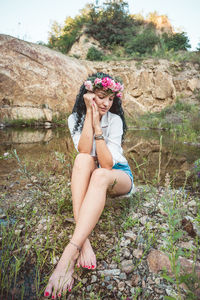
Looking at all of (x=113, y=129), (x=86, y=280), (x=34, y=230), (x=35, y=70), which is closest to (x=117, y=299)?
(x=86, y=280)

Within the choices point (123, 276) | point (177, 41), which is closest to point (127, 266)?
point (123, 276)

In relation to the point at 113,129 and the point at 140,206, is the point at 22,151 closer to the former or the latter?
the point at 113,129

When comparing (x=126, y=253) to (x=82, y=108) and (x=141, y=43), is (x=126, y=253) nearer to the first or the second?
(x=82, y=108)

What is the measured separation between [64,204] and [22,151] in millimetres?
2181

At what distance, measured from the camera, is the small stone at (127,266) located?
3.58 feet

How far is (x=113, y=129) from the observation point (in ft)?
6.22

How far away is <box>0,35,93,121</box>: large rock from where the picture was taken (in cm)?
830

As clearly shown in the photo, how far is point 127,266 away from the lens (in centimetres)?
112

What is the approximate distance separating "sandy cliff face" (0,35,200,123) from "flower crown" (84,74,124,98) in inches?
283

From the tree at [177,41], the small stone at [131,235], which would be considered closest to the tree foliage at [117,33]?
the tree at [177,41]

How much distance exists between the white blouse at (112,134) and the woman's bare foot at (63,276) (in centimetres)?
83

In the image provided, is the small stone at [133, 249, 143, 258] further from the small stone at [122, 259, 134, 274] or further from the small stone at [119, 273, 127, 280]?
the small stone at [119, 273, 127, 280]

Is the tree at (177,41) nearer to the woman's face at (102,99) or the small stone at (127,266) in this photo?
Answer: the woman's face at (102,99)

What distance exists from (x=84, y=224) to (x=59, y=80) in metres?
9.90
